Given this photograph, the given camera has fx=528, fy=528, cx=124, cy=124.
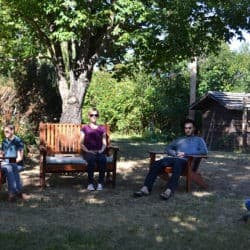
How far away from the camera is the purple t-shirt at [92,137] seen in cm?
930

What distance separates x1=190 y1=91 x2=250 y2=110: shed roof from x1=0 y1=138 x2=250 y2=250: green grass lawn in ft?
41.2

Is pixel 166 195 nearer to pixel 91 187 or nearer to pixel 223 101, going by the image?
pixel 91 187

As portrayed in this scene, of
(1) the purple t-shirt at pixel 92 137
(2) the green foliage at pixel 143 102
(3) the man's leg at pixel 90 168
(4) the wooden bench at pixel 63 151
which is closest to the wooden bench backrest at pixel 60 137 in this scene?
(4) the wooden bench at pixel 63 151

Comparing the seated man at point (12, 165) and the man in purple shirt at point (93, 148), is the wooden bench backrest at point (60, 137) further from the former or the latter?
the seated man at point (12, 165)

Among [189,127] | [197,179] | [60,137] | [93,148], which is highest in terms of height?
[189,127]

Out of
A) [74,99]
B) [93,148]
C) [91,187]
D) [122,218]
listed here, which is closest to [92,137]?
[93,148]

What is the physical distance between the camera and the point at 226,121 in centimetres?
2375

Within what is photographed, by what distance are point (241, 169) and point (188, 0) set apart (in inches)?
167

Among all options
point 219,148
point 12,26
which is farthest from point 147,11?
point 219,148

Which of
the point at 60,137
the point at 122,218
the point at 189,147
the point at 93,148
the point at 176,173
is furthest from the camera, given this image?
the point at 60,137

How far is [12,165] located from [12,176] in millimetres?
183

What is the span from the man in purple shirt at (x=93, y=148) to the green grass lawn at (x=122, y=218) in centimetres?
26

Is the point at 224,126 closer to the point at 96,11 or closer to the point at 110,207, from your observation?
the point at 96,11

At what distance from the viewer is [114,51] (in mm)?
14227
